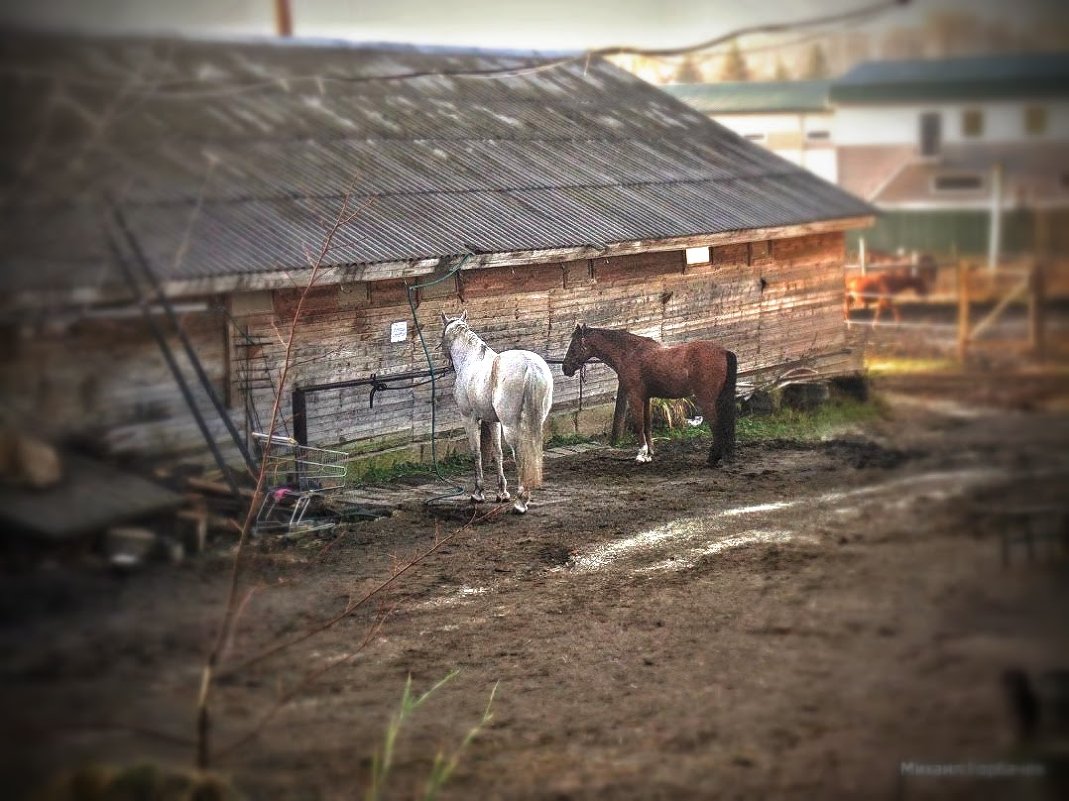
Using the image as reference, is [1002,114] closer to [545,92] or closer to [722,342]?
[722,342]

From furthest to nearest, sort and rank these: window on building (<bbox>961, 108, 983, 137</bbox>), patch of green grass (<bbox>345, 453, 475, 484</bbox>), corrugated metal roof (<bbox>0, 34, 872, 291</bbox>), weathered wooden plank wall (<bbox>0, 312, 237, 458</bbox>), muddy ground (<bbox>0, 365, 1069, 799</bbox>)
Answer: patch of green grass (<bbox>345, 453, 475, 484</bbox>) < window on building (<bbox>961, 108, 983, 137</bbox>) < muddy ground (<bbox>0, 365, 1069, 799</bbox>) < corrugated metal roof (<bbox>0, 34, 872, 291</bbox>) < weathered wooden plank wall (<bbox>0, 312, 237, 458</bbox>)

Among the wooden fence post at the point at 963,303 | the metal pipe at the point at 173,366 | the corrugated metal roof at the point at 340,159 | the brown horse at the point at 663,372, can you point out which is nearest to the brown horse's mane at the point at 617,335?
the brown horse at the point at 663,372

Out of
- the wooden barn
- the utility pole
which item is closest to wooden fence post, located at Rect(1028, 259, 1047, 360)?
the wooden barn

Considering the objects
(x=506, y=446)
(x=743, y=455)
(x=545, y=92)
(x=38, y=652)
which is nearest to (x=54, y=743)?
(x=38, y=652)

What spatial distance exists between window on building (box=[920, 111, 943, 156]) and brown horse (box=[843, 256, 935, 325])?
2.03ft

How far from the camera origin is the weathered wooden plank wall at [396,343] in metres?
5.09

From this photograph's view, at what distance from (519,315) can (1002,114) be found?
2.31 metres

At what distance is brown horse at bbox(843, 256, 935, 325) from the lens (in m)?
6.41

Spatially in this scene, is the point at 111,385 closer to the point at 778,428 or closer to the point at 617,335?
the point at 617,335

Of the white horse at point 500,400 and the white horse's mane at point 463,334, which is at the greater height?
the white horse's mane at point 463,334

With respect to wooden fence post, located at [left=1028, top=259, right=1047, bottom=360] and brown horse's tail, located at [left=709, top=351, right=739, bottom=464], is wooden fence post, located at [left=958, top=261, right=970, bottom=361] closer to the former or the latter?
wooden fence post, located at [left=1028, top=259, right=1047, bottom=360]

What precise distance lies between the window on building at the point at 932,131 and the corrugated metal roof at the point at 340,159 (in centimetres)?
69

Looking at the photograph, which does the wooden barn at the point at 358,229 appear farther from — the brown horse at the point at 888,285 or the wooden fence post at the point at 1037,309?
the wooden fence post at the point at 1037,309

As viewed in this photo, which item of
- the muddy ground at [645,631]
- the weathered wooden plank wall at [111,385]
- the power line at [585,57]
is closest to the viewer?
the weathered wooden plank wall at [111,385]
